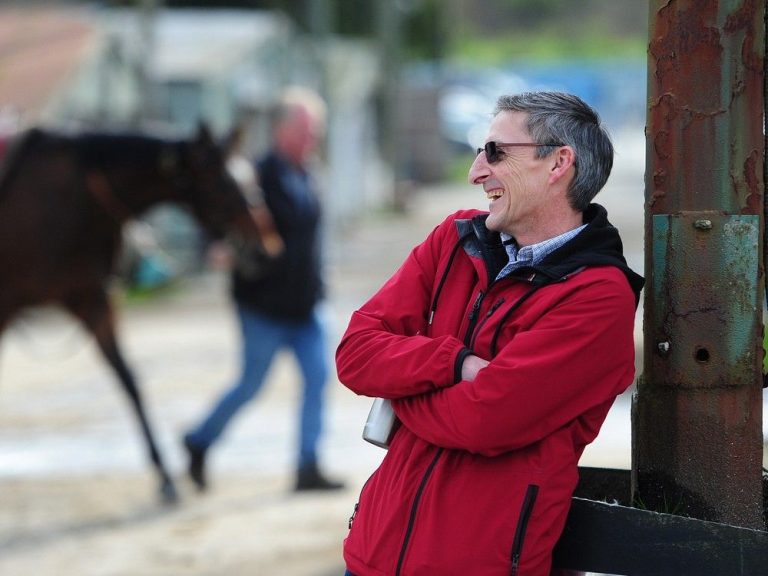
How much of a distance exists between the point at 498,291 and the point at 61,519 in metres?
4.60

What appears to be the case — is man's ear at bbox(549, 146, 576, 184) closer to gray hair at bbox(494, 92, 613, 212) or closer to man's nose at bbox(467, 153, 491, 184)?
gray hair at bbox(494, 92, 613, 212)

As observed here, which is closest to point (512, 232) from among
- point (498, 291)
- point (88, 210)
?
point (498, 291)

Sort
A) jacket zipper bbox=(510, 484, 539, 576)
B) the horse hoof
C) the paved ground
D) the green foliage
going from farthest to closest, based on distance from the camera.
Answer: the green foliage < the horse hoof < the paved ground < jacket zipper bbox=(510, 484, 539, 576)

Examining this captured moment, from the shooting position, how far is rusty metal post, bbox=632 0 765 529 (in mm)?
2516

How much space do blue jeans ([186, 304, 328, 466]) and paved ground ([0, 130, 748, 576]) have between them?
334mm

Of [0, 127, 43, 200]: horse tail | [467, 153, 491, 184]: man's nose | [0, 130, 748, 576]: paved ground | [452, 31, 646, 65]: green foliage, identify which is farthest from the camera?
[452, 31, 646, 65]: green foliage

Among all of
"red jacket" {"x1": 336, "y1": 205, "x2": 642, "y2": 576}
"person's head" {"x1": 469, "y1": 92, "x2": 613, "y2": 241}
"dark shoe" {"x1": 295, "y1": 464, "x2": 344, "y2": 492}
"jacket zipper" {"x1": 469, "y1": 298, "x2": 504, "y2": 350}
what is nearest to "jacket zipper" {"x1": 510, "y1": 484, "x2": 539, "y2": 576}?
"red jacket" {"x1": 336, "y1": 205, "x2": 642, "y2": 576}

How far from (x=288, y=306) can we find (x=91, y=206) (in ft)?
4.23

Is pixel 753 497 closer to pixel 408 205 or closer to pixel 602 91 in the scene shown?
pixel 408 205

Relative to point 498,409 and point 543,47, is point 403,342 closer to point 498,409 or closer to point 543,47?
point 498,409

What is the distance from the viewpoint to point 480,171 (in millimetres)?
2604

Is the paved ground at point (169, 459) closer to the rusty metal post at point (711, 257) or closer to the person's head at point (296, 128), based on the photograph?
the person's head at point (296, 128)

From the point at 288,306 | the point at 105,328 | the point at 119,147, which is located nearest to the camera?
the point at 288,306

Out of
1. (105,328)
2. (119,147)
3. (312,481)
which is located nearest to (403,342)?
(312,481)
